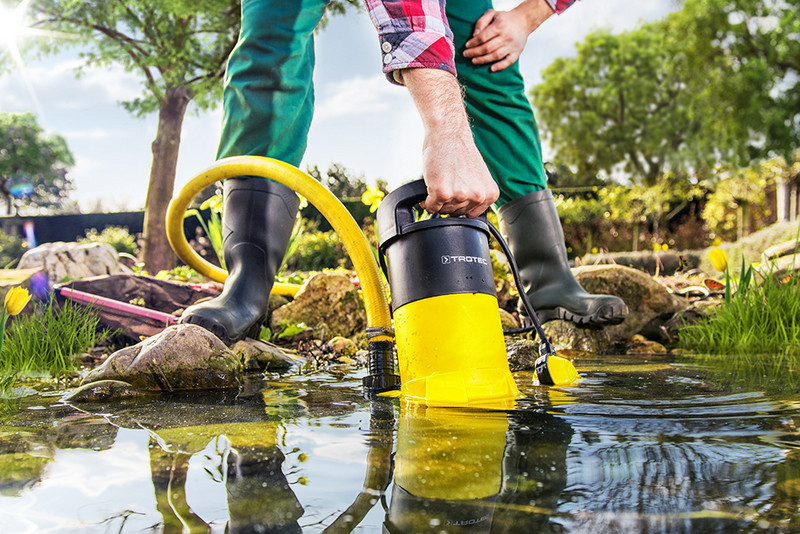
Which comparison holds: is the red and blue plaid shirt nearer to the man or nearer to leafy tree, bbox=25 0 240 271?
the man

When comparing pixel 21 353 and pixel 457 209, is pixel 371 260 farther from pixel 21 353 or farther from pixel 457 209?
pixel 21 353

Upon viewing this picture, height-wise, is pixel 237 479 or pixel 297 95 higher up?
pixel 297 95

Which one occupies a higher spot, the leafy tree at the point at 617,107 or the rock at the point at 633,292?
the leafy tree at the point at 617,107

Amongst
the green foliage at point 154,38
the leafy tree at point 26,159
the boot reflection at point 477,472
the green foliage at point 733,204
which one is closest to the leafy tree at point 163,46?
the green foliage at point 154,38

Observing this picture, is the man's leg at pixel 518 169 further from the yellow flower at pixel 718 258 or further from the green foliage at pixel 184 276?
the green foliage at pixel 184 276

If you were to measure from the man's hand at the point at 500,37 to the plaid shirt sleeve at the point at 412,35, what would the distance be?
800mm

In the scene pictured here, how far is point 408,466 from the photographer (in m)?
0.91

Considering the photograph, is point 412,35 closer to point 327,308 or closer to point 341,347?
point 341,347

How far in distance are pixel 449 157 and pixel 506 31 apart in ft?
3.93

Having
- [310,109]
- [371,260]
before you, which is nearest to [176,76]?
[310,109]

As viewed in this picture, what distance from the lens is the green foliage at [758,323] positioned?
2.65 m

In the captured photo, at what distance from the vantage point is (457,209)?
56.4 inches

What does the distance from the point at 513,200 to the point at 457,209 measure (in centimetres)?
113

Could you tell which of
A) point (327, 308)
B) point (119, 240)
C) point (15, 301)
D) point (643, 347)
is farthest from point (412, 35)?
point (119, 240)
